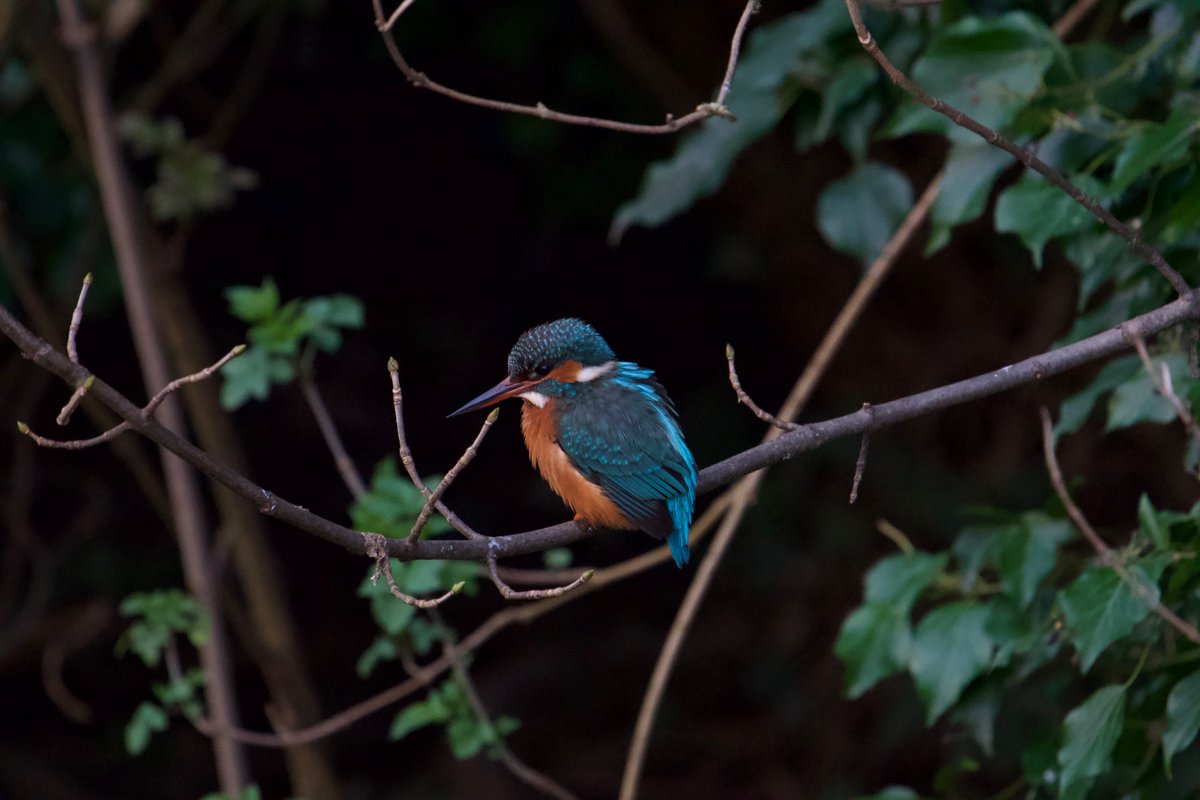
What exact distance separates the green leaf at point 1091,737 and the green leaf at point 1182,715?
66 millimetres

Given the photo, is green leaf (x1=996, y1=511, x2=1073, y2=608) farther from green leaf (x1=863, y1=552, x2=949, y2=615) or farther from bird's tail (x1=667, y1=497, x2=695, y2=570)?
bird's tail (x1=667, y1=497, x2=695, y2=570)

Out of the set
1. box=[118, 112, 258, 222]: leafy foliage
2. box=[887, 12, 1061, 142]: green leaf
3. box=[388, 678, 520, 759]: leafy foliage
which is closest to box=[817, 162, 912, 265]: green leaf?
box=[887, 12, 1061, 142]: green leaf

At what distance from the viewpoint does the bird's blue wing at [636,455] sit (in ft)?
7.74

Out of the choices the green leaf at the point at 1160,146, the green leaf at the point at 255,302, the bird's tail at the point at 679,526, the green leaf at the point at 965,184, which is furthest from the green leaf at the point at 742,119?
the green leaf at the point at 1160,146

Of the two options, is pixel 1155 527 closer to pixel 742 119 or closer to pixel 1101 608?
pixel 1101 608

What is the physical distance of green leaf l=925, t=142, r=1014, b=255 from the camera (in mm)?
2262

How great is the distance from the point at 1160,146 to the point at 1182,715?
0.80 metres

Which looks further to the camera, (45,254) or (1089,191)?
(45,254)

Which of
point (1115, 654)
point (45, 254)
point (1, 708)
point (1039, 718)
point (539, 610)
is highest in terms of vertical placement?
point (45, 254)

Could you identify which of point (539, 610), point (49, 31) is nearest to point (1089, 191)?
point (539, 610)

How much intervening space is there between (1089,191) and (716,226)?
3.15m

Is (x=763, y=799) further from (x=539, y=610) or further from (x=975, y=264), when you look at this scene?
(x=539, y=610)

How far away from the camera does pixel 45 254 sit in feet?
12.6

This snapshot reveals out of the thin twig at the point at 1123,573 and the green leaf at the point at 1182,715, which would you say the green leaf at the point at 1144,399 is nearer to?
the thin twig at the point at 1123,573
